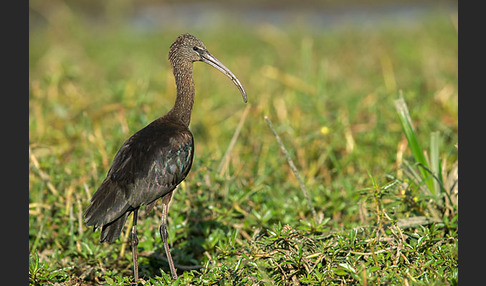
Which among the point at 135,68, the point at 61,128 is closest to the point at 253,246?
the point at 61,128

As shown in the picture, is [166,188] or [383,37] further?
[383,37]

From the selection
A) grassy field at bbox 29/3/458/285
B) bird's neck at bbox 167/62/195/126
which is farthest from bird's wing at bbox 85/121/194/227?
grassy field at bbox 29/3/458/285

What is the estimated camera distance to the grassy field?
389cm

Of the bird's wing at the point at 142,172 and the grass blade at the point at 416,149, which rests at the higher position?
the bird's wing at the point at 142,172

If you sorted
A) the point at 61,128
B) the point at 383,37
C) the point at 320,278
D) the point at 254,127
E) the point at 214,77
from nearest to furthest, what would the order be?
the point at 320,278 → the point at 254,127 → the point at 61,128 → the point at 214,77 → the point at 383,37

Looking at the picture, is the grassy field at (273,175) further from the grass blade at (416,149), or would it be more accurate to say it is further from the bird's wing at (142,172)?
the bird's wing at (142,172)

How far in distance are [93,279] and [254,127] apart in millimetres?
2709

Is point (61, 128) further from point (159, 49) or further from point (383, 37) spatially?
point (383, 37)

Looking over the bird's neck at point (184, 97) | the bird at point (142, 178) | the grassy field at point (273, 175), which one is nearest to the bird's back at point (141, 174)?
the bird at point (142, 178)

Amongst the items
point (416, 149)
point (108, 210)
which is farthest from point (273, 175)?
point (108, 210)

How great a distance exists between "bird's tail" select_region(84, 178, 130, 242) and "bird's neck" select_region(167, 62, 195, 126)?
727 millimetres

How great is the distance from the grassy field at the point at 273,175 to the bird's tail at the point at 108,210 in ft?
1.05

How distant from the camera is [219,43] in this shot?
38.5ft

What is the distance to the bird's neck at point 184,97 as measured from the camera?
4.55 meters
